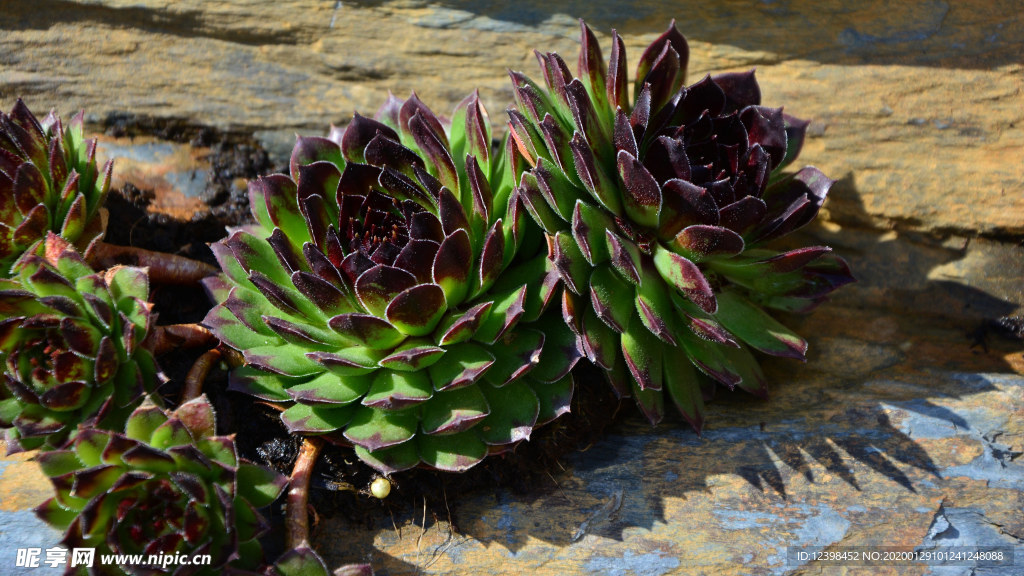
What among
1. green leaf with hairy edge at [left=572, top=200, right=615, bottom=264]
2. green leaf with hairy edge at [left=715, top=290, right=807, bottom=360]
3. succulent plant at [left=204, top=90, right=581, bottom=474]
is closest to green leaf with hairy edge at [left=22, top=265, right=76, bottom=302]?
succulent plant at [left=204, top=90, right=581, bottom=474]

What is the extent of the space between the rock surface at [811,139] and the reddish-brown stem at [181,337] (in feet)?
3.00

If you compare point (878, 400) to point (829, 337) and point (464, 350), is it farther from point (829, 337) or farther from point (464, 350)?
point (464, 350)

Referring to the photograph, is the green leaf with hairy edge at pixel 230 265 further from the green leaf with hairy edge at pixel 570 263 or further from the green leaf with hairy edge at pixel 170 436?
the green leaf with hairy edge at pixel 570 263

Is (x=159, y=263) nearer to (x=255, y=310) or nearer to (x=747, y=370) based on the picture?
(x=255, y=310)

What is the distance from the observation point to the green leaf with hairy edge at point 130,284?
217cm

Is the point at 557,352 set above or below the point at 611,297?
below

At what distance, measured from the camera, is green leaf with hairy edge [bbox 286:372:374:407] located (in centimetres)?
211

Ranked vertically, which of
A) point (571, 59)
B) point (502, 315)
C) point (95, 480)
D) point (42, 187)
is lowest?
point (95, 480)

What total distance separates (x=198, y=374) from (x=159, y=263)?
502 mm

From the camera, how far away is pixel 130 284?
2174 millimetres

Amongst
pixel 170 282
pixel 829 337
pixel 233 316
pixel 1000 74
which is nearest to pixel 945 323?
pixel 829 337

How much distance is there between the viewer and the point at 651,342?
232cm

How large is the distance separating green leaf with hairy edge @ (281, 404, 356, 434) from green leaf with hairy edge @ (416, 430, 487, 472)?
243 mm

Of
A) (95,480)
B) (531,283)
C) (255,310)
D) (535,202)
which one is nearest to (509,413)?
(531,283)
